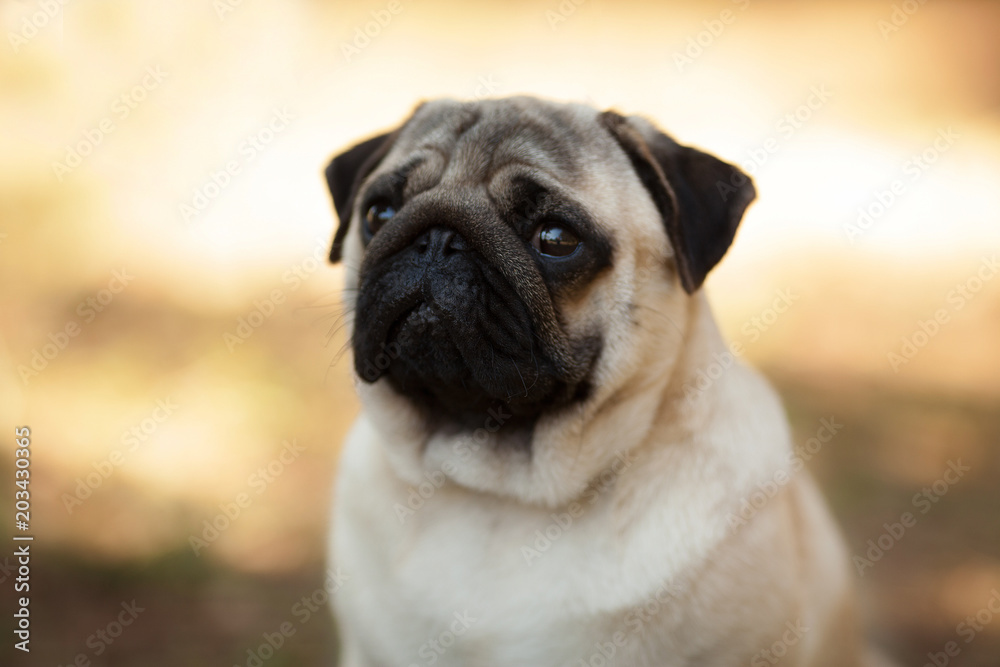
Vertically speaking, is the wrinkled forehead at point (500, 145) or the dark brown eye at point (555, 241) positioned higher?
the wrinkled forehead at point (500, 145)

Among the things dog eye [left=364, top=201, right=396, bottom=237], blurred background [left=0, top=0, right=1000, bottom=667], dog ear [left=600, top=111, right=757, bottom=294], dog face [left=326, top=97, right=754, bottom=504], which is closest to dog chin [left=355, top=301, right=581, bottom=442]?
dog face [left=326, top=97, right=754, bottom=504]

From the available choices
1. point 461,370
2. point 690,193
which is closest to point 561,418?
point 461,370

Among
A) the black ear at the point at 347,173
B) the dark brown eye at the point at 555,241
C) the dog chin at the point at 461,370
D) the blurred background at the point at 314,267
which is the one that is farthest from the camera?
the blurred background at the point at 314,267

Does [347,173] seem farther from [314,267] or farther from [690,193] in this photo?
[314,267]

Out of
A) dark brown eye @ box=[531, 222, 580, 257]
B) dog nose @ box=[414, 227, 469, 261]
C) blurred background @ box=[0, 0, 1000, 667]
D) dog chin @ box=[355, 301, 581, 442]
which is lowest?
blurred background @ box=[0, 0, 1000, 667]

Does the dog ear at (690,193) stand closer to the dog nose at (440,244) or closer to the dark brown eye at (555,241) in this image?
the dark brown eye at (555,241)

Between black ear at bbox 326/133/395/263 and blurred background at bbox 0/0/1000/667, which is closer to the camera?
black ear at bbox 326/133/395/263

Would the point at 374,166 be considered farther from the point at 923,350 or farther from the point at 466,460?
the point at 923,350

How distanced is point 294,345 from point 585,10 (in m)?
3.95

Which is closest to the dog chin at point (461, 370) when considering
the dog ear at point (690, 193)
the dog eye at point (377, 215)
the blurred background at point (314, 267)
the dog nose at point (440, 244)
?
the dog nose at point (440, 244)

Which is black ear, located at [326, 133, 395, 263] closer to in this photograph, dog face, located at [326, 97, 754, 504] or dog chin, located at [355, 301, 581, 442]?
dog face, located at [326, 97, 754, 504]

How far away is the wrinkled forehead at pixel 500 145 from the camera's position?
2.46 m

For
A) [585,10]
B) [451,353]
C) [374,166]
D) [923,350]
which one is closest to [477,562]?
[451,353]

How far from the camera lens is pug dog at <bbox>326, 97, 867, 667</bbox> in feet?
7.60
